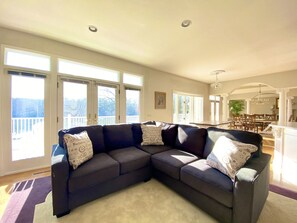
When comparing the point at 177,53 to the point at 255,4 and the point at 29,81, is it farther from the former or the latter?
the point at 29,81

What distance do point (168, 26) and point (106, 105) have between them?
245 cm

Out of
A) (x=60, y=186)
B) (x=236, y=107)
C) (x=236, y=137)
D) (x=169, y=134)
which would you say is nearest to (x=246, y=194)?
(x=236, y=137)

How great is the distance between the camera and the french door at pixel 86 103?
321 cm

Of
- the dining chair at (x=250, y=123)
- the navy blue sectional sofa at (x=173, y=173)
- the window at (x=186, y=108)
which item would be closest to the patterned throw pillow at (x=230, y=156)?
the navy blue sectional sofa at (x=173, y=173)

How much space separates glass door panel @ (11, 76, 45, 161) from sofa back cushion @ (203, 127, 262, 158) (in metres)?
3.34

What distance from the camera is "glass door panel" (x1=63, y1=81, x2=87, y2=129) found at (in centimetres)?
324

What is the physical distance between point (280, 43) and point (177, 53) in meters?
2.14

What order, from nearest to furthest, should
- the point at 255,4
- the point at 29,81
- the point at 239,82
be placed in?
the point at 255,4
the point at 29,81
the point at 239,82

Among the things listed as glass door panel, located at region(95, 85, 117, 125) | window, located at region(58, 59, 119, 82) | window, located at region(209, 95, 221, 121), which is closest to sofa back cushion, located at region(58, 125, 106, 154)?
glass door panel, located at region(95, 85, 117, 125)

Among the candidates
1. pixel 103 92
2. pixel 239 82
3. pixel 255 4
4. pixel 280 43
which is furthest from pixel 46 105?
pixel 239 82

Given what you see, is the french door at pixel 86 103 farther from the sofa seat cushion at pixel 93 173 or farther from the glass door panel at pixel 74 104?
the sofa seat cushion at pixel 93 173

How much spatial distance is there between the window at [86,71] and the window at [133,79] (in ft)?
0.98

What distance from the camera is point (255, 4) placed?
188cm

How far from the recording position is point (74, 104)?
335 centimetres
